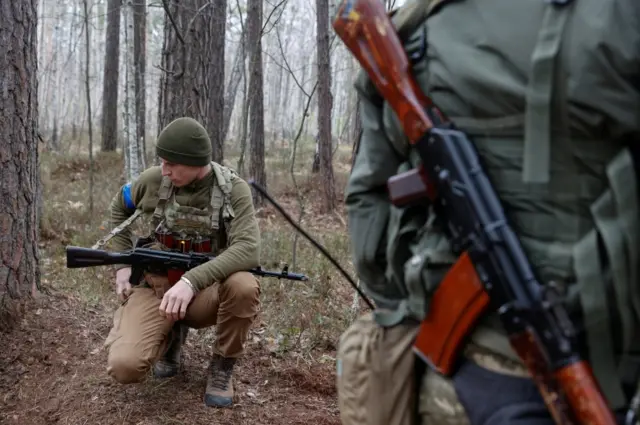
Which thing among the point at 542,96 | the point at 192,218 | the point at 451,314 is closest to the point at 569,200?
the point at 542,96

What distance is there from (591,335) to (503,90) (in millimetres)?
541

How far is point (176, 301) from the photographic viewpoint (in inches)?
120

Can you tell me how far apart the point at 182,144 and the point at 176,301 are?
83 cm

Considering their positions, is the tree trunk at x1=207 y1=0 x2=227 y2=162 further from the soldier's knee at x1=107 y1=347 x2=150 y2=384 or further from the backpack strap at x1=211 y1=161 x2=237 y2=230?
the soldier's knee at x1=107 y1=347 x2=150 y2=384

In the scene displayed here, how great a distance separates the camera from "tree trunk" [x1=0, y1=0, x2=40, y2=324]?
337 cm

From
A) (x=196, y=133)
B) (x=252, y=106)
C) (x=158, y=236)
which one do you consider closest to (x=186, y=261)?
(x=158, y=236)

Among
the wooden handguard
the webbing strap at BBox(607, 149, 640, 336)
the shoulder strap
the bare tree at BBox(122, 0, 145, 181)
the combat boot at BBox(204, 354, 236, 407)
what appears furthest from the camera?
the bare tree at BBox(122, 0, 145, 181)

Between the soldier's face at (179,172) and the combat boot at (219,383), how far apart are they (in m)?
1.03

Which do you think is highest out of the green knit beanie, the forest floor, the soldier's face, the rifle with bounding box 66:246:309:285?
the green knit beanie

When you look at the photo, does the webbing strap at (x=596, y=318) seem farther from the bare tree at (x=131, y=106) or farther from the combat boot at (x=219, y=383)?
the bare tree at (x=131, y=106)

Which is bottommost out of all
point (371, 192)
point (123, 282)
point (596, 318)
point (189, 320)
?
point (189, 320)

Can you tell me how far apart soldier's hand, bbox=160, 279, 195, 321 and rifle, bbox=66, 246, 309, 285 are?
0.79 feet


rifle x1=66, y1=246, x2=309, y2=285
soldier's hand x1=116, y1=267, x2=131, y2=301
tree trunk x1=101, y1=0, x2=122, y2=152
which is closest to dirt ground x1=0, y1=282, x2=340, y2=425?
soldier's hand x1=116, y1=267, x2=131, y2=301

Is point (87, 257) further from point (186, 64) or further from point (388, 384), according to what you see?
point (186, 64)
